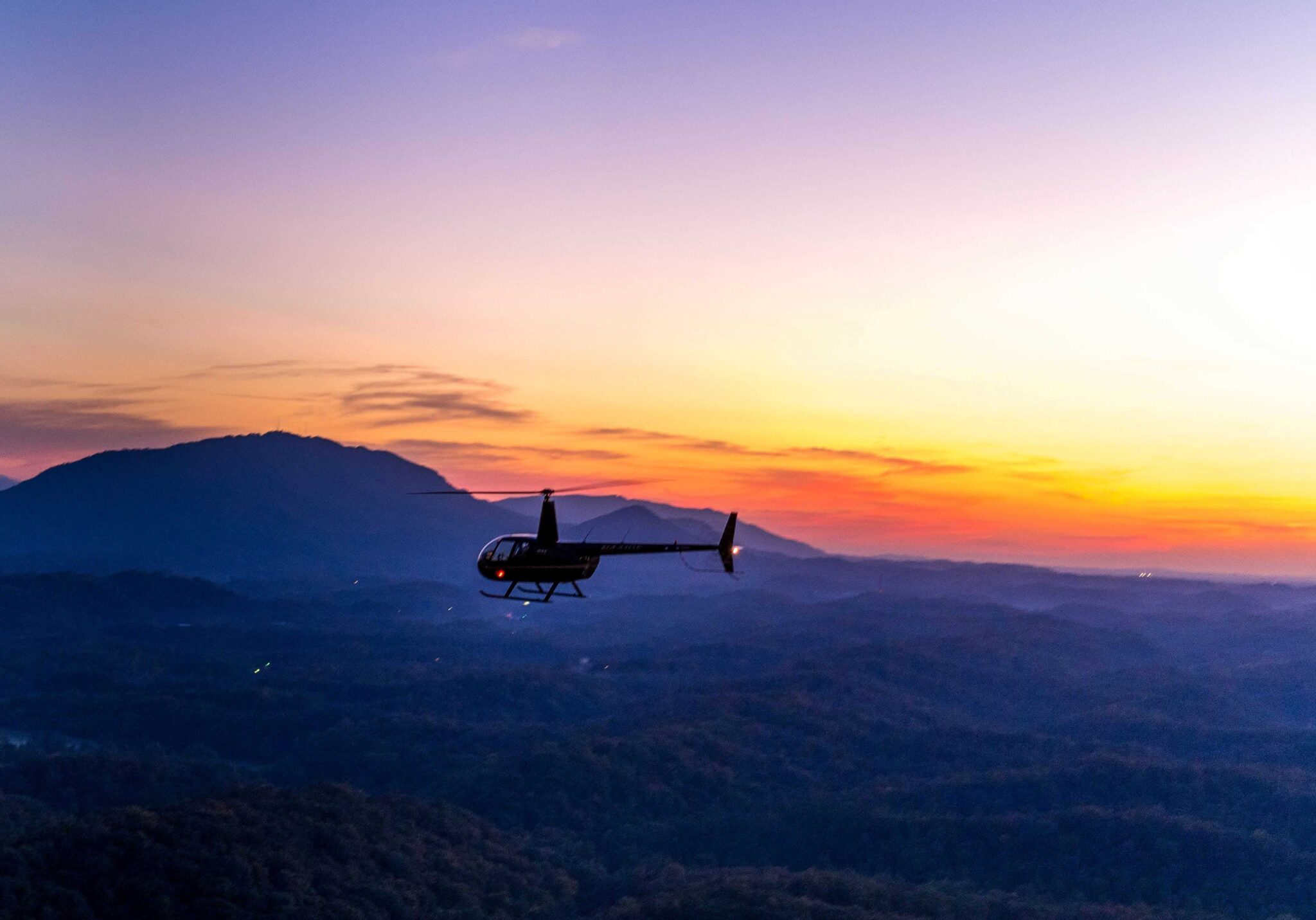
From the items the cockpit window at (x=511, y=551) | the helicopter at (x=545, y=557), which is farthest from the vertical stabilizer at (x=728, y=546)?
the cockpit window at (x=511, y=551)

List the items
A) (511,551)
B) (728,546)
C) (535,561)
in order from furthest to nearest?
(728,546) → (511,551) → (535,561)

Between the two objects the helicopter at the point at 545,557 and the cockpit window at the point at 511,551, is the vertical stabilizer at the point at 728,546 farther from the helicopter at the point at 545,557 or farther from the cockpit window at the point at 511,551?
the cockpit window at the point at 511,551

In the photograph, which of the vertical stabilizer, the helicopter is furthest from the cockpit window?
the vertical stabilizer

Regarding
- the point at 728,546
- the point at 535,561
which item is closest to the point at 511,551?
the point at 535,561

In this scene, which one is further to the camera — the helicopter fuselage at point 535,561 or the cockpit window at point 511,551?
the cockpit window at point 511,551

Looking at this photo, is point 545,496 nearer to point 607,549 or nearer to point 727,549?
point 607,549

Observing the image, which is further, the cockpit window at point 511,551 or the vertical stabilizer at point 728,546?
the vertical stabilizer at point 728,546

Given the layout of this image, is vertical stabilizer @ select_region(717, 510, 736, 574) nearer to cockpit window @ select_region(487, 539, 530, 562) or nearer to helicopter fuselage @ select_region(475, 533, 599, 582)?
helicopter fuselage @ select_region(475, 533, 599, 582)

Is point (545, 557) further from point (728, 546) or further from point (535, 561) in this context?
point (728, 546)

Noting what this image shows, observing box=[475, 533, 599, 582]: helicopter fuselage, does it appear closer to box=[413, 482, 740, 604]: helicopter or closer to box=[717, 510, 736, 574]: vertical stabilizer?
box=[413, 482, 740, 604]: helicopter

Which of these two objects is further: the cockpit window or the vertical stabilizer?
the vertical stabilizer

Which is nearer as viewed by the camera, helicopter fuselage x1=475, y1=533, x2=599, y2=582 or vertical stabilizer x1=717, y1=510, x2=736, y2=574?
helicopter fuselage x1=475, y1=533, x2=599, y2=582

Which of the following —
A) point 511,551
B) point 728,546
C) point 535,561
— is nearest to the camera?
point 535,561

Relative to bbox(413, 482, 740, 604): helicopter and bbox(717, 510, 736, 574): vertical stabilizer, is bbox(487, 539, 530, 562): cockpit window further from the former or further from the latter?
bbox(717, 510, 736, 574): vertical stabilizer
